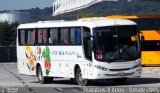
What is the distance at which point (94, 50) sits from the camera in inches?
877

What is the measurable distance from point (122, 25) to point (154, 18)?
18.6 m

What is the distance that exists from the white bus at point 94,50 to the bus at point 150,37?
53.6 ft

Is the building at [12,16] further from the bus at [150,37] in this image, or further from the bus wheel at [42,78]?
the bus wheel at [42,78]

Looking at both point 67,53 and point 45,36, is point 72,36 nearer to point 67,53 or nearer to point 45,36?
point 67,53

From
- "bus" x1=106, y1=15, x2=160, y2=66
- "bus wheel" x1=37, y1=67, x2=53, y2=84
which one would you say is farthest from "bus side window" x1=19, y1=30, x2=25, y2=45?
"bus" x1=106, y1=15, x2=160, y2=66

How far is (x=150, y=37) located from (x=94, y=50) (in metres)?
19.6

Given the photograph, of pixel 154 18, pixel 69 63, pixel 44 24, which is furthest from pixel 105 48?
pixel 154 18


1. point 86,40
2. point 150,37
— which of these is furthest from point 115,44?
point 150,37

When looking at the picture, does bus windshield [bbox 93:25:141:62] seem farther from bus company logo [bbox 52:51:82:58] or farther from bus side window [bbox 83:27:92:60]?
bus company logo [bbox 52:51:82:58]

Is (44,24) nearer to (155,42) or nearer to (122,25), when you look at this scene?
(122,25)

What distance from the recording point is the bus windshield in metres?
22.3

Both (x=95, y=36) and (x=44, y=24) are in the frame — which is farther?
(x=44, y=24)

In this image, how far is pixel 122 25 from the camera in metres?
22.9

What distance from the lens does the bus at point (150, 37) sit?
4078 centimetres
